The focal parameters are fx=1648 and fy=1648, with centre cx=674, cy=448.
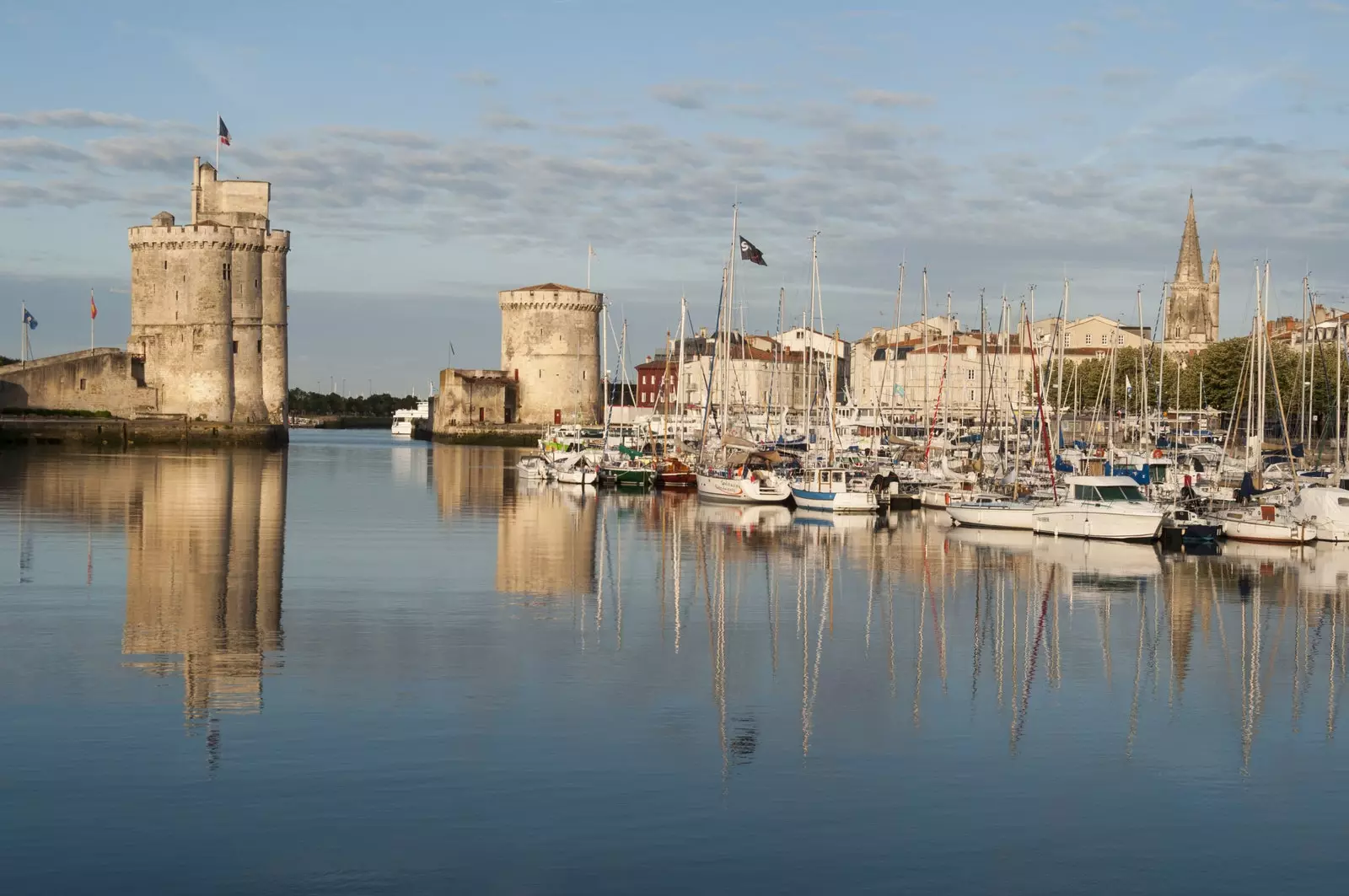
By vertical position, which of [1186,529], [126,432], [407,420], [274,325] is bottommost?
[1186,529]

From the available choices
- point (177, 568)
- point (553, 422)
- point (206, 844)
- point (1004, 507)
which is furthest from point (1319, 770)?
point (553, 422)

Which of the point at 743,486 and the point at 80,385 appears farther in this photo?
the point at 80,385

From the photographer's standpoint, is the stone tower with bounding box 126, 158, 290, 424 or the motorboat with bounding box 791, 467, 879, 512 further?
the stone tower with bounding box 126, 158, 290, 424

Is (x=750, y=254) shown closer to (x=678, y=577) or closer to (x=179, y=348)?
(x=678, y=577)

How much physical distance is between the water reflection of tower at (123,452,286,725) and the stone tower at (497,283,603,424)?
46700 millimetres

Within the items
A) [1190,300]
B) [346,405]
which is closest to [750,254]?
[1190,300]

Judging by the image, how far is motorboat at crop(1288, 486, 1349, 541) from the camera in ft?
83.4

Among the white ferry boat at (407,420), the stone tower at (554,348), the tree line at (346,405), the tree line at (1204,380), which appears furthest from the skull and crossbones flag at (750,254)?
the tree line at (346,405)

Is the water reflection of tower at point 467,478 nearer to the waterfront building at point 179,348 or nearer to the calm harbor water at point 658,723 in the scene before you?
the waterfront building at point 179,348

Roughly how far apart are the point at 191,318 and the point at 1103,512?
45.9 meters

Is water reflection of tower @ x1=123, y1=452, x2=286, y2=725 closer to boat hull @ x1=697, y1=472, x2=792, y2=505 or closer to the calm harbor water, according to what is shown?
the calm harbor water

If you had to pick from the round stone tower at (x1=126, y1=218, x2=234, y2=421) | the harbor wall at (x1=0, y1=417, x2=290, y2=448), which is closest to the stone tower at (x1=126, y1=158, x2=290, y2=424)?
the round stone tower at (x1=126, y1=218, x2=234, y2=421)

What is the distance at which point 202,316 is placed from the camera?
207 ft

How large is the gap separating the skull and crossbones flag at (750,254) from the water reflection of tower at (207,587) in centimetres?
1123
